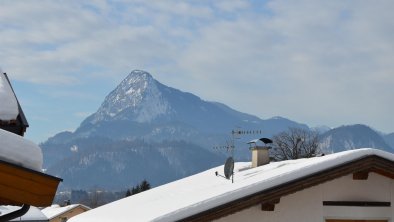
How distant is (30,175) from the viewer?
4762 mm

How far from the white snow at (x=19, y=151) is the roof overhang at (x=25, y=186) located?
44mm

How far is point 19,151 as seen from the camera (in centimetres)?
466

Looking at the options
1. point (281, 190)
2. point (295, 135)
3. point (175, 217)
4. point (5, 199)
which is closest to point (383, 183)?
point (281, 190)

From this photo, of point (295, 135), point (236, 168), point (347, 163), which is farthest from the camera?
point (295, 135)

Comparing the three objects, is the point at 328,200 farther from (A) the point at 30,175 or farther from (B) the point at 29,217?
(B) the point at 29,217

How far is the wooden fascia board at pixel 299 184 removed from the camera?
10.4 meters

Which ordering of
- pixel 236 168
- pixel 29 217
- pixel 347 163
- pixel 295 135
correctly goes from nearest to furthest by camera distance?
1. pixel 347 163
2. pixel 236 168
3. pixel 29 217
4. pixel 295 135

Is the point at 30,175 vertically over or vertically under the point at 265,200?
under

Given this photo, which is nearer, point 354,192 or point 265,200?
point 265,200

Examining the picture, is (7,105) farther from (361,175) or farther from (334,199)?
(361,175)

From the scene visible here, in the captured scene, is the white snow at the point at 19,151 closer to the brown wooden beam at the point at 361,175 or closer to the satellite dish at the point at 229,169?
the brown wooden beam at the point at 361,175

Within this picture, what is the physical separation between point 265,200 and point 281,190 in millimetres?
326

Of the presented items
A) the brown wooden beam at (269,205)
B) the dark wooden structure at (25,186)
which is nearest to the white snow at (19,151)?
the dark wooden structure at (25,186)

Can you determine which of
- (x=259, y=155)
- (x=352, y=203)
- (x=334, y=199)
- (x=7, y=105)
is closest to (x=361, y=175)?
(x=352, y=203)
